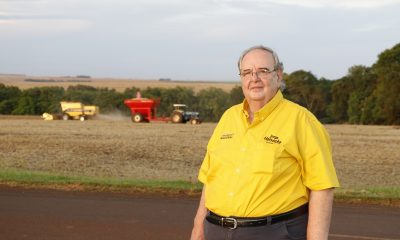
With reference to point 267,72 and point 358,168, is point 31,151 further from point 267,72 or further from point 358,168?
point 267,72

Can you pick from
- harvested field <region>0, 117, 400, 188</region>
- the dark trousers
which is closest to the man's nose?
the dark trousers

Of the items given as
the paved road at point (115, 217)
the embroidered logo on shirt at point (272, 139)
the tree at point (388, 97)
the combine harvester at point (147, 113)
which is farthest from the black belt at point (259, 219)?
the tree at point (388, 97)

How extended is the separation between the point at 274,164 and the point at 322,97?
277 feet

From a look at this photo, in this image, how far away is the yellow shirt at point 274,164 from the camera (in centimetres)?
446

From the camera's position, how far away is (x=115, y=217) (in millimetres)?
11992

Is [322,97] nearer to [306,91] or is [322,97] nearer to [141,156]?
[306,91]

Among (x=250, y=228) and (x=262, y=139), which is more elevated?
(x=262, y=139)

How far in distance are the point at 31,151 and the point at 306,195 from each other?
73.3 feet

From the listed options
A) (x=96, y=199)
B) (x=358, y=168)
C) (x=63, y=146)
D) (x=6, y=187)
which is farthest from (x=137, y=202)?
(x=63, y=146)

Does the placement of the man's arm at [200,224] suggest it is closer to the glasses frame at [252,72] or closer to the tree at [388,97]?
the glasses frame at [252,72]

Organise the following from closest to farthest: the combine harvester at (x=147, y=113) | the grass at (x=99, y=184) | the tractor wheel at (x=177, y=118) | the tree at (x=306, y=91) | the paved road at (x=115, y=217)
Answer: the paved road at (x=115, y=217) → the grass at (x=99, y=184) → the tractor wheel at (x=177, y=118) → the combine harvester at (x=147, y=113) → the tree at (x=306, y=91)

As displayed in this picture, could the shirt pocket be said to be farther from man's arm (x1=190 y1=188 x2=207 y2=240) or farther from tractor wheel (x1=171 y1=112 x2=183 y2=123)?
tractor wheel (x1=171 y1=112 x2=183 y2=123)

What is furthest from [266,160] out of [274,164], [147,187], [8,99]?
[8,99]

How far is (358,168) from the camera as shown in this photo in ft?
78.3
